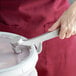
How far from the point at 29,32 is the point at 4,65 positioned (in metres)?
0.17

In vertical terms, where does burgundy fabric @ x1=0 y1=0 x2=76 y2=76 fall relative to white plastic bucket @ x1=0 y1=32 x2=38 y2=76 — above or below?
above

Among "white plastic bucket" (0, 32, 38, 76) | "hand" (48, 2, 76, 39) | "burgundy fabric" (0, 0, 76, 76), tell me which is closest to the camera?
"white plastic bucket" (0, 32, 38, 76)

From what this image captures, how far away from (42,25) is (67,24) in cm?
13

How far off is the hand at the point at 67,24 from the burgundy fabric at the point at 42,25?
107 mm

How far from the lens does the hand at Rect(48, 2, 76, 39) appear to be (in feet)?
2.48

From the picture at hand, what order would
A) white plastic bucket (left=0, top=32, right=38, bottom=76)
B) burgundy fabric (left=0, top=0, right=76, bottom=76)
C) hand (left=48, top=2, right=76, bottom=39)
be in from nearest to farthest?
white plastic bucket (left=0, top=32, right=38, bottom=76) → hand (left=48, top=2, right=76, bottom=39) → burgundy fabric (left=0, top=0, right=76, bottom=76)

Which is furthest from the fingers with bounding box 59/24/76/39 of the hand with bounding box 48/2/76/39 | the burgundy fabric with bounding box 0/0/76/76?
the burgundy fabric with bounding box 0/0/76/76

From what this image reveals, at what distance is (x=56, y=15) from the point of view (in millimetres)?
914

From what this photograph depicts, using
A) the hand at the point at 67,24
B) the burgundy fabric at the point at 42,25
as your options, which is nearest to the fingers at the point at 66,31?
the hand at the point at 67,24

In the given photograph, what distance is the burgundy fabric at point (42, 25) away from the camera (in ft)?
2.89

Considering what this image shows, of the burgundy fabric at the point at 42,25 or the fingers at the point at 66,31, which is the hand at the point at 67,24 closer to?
the fingers at the point at 66,31

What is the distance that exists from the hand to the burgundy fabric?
0.35 feet

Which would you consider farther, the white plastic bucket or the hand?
the hand

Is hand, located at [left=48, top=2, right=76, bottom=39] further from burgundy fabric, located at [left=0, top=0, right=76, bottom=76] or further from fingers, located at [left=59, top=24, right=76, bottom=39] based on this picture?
burgundy fabric, located at [left=0, top=0, right=76, bottom=76]
